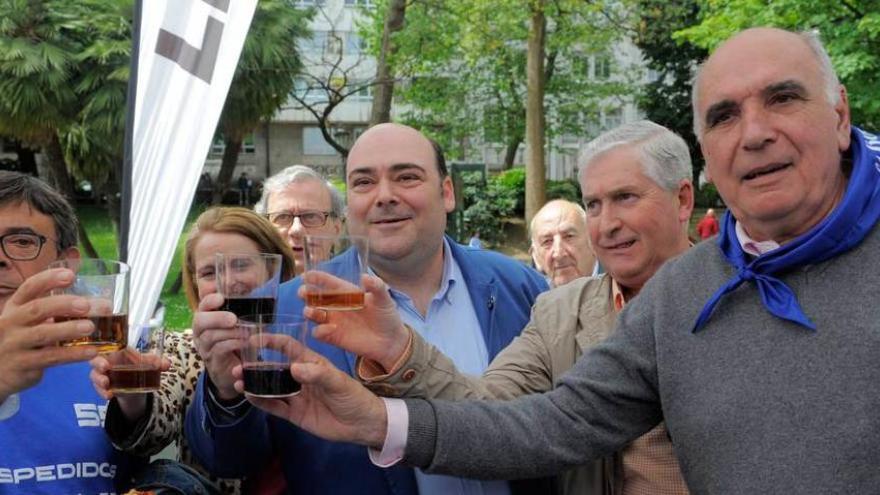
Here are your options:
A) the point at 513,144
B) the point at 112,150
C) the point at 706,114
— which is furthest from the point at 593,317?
the point at 513,144

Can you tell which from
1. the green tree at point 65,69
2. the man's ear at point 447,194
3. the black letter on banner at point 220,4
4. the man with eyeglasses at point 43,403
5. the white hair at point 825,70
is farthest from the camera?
the green tree at point 65,69

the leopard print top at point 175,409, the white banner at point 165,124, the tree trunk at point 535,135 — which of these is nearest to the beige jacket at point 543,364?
the leopard print top at point 175,409

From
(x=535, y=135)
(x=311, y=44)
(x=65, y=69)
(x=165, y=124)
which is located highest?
(x=311, y=44)

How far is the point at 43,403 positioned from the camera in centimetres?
286

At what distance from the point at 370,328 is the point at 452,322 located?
3.01 feet

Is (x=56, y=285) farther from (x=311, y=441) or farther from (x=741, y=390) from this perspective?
(x=741, y=390)

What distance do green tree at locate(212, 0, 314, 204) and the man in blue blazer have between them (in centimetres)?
1225

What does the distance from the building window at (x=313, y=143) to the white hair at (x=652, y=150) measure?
62036 millimetres

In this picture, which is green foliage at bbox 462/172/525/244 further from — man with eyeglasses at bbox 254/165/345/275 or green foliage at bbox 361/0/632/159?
man with eyeglasses at bbox 254/165/345/275

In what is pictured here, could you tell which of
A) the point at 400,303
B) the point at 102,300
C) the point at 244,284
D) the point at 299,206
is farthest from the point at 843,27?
the point at 102,300

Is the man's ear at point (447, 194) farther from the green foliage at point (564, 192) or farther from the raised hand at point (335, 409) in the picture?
the green foliage at point (564, 192)

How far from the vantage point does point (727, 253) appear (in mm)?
2422

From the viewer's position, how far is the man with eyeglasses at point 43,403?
2746mm

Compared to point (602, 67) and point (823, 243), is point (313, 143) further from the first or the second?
point (823, 243)
